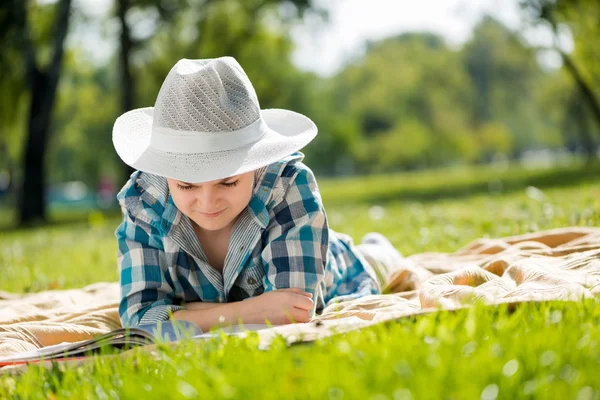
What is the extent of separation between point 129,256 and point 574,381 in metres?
2.14

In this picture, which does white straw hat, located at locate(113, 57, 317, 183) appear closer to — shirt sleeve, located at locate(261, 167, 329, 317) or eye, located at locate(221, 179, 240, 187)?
eye, located at locate(221, 179, 240, 187)

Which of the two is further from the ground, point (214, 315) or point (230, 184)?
point (230, 184)

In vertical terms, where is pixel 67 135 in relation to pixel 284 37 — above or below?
below

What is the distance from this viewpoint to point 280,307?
296 cm

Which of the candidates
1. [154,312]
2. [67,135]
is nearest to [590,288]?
[154,312]

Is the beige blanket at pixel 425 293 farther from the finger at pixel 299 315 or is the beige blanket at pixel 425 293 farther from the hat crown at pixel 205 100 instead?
the hat crown at pixel 205 100

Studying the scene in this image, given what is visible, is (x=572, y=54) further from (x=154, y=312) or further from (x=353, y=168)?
(x=353, y=168)

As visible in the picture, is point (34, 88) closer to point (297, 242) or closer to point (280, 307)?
point (297, 242)

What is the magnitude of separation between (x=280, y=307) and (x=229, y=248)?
1.32 ft

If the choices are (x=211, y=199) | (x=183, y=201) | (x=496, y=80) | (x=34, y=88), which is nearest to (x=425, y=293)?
(x=211, y=199)

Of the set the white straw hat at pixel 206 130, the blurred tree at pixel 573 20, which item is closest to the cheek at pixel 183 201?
the white straw hat at pixel 206 130

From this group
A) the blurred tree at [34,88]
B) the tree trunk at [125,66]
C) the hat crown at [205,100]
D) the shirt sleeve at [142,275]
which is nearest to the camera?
the hat crown at [205,100]

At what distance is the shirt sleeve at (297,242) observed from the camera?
3090 mm

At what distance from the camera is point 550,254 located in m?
4.16
